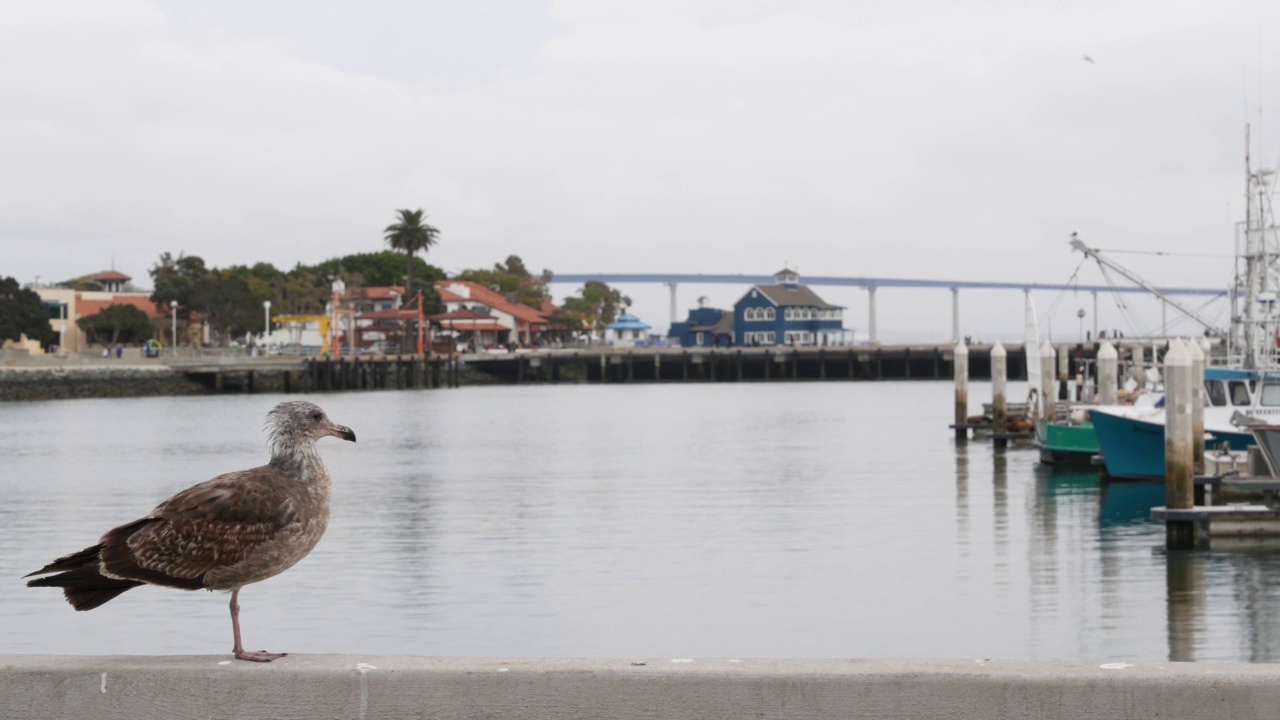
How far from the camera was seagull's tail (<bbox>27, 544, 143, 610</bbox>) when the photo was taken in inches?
254

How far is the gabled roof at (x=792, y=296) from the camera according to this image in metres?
169

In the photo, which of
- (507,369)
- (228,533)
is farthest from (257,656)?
(507,369)

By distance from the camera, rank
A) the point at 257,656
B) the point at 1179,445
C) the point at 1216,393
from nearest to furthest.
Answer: the point at 257,656
the point at 1179,445
the point at 1216,393

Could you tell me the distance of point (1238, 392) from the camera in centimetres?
3378

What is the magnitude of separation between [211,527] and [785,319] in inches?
6417

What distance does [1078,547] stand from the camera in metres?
26.5

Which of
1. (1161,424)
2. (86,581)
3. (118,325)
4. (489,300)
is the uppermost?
(489,300)

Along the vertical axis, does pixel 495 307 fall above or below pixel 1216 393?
above

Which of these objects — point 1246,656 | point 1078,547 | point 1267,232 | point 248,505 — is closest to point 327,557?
point 1078,547

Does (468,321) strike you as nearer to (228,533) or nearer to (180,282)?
(180,282)

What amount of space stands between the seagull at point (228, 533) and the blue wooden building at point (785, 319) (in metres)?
161

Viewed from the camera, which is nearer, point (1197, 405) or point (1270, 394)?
point (1197, 405)

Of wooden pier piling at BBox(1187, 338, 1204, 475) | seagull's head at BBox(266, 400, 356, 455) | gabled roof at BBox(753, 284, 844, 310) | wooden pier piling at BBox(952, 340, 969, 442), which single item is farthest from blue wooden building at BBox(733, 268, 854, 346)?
seagull's head at BBox(266, 400, 356, 455)

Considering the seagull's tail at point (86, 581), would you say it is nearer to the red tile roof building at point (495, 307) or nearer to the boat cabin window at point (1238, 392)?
the boat cabin window at point (1238, 392)
